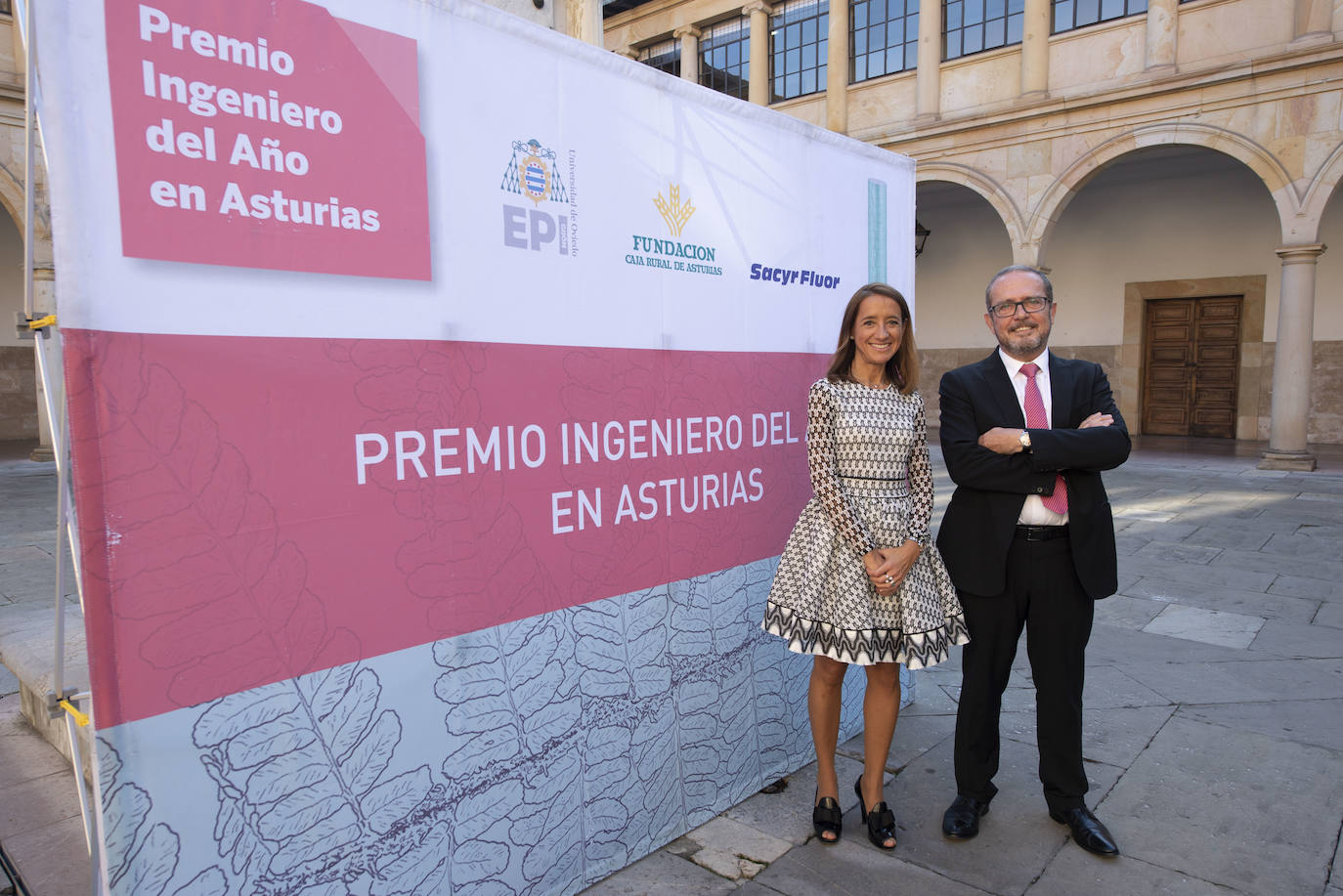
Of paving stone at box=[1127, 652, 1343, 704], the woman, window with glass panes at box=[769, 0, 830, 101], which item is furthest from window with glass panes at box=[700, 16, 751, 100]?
the woman

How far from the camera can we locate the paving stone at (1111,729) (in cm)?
322

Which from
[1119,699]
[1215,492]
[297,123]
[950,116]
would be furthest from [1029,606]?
[950,116]

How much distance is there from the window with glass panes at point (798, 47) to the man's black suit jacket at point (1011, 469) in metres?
13.1

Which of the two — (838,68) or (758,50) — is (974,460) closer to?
(838,68)

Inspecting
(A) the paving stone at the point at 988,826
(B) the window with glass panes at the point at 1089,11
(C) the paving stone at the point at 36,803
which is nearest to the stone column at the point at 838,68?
(B) the window with glass panes at the point at 1089,11

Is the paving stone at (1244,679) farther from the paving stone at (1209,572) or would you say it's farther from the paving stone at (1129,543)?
the paving stone at (1129,543)

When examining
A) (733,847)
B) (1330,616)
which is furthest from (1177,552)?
(733,847)

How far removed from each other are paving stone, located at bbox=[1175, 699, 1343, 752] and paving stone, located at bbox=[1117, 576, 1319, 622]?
143 cm

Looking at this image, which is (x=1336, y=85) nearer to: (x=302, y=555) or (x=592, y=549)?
(x=592, y=549)

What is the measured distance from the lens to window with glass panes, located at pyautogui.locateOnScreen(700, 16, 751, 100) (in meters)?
15.1

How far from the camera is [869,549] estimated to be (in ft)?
7.82

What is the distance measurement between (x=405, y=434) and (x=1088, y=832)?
2365mm

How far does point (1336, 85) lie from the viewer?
940 cm

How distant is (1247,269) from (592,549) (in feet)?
47.2
